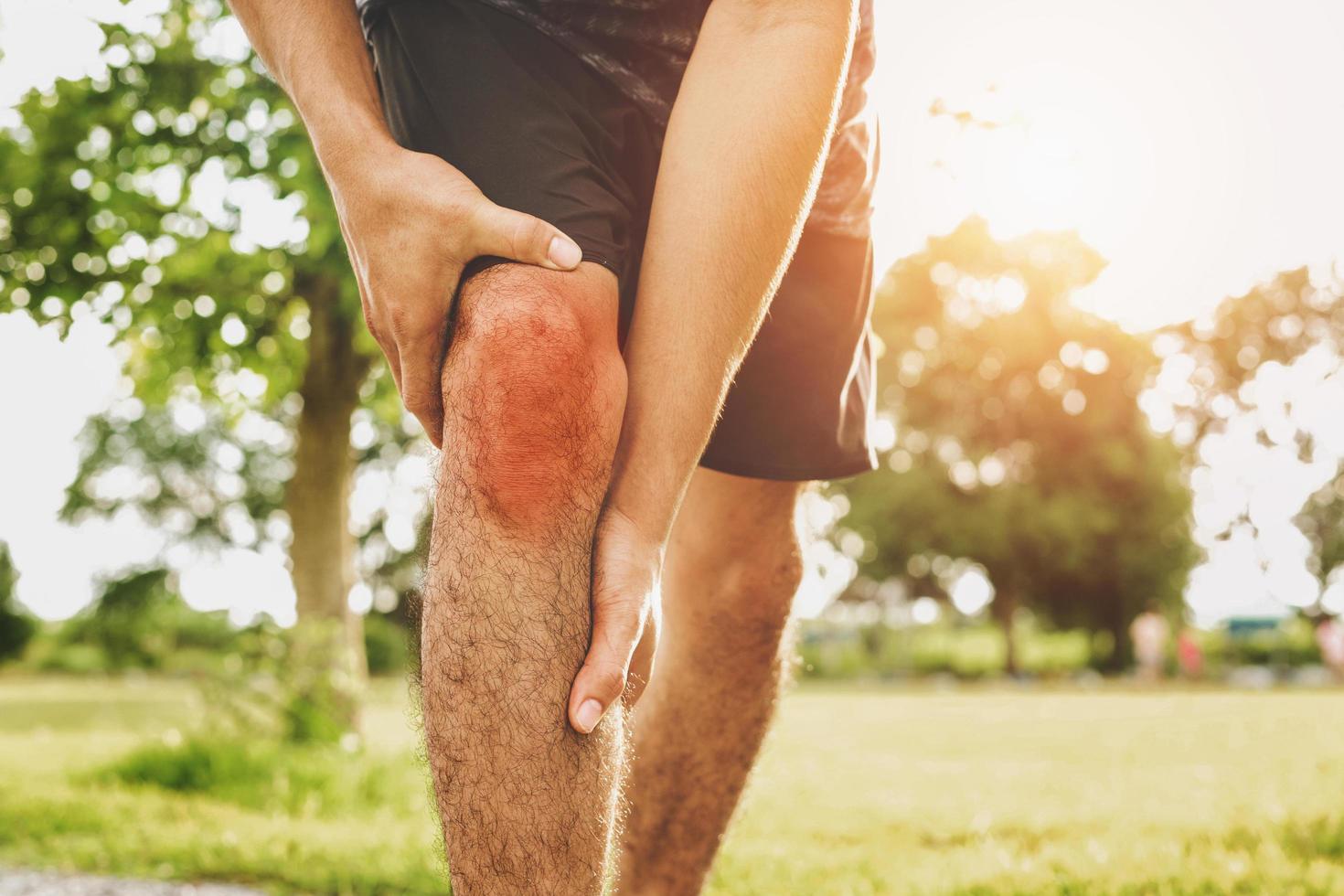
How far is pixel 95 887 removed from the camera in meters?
2.90

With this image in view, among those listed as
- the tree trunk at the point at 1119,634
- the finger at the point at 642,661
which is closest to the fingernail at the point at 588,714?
the finger at the point at 642,661

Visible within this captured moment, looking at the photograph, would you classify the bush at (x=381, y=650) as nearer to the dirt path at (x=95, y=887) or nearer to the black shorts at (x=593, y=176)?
the dirt path at (x=95, y=887)

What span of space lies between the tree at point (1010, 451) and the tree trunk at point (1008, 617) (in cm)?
52

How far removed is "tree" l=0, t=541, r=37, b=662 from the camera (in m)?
35.7

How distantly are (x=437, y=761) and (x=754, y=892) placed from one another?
1.98 m

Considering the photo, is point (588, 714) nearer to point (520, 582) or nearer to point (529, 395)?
point (520, 582)

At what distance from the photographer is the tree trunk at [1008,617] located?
1288 inches

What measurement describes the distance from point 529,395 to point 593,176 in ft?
0.91

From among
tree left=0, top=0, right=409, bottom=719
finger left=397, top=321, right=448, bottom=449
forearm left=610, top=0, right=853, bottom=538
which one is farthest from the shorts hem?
tree left=0, top=0, right=409, bottom=719

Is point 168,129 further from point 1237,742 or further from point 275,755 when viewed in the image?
point 1237,742

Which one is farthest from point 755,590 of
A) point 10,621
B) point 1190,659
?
point 10,621

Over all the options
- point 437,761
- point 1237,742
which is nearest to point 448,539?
point 437,761

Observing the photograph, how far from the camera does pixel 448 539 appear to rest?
3.21 ft

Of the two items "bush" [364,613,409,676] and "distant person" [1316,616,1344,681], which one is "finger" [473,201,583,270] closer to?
"distant person" [1316,616,1344,681]
